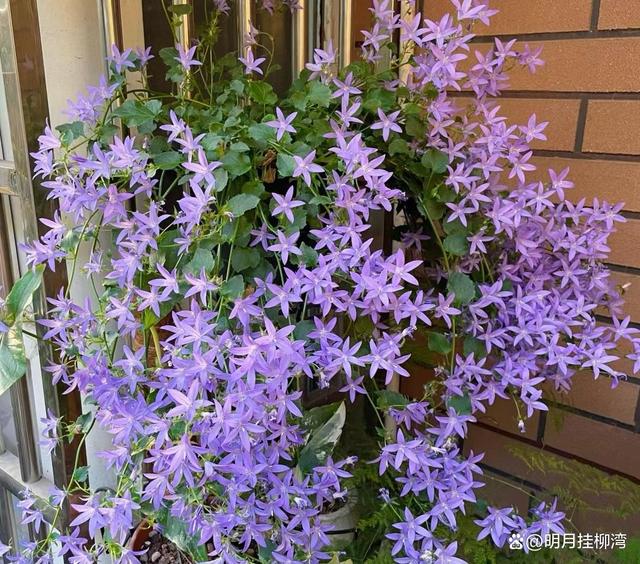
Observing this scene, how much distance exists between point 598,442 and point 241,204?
3.31 ft

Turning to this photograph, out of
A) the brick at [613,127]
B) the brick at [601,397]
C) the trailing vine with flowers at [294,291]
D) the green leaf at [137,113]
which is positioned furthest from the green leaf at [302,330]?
the brick at [613,127]

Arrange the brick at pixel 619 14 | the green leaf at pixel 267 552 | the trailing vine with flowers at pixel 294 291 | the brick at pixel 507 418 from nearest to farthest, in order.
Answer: the trailing vine with flowers at pixel 294 291 < the green leaf at pixel 267 552 < the brick at pixel 619 14 < the brick at pixel 507 418

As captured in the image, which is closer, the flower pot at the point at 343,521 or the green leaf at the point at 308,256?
the green leaf at the point at 308,256

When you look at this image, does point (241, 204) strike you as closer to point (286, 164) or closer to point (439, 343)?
point (286, 164)

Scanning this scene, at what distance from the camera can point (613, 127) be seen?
1.15m

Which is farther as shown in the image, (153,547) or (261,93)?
(153,547)

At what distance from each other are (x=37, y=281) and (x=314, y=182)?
1.43ft

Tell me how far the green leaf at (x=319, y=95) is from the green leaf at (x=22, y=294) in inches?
17.8

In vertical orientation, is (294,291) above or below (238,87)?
below

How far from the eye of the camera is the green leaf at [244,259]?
719 mm

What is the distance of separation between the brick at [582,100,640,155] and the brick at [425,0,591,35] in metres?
0.16

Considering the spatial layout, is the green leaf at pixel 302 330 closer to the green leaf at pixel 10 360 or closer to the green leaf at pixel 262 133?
the green leaf at pixel 262 133

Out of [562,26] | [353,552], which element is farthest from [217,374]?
[562,26]

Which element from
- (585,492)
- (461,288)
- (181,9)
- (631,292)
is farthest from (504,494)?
(181,9)
